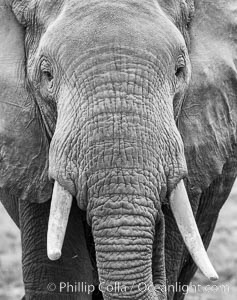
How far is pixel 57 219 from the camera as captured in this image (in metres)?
5.53

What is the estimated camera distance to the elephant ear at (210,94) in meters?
6.13

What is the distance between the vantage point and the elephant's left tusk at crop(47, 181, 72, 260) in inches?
215

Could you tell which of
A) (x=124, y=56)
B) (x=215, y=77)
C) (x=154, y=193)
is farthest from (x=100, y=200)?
(x=215, y=77)

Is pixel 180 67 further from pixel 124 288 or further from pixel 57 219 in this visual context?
pixel 124 288

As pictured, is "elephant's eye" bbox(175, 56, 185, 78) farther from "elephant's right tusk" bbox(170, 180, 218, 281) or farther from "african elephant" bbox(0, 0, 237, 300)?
"elephant's right tusk" bbox(170, 180, 218, 281)

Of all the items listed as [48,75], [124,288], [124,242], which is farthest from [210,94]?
[124,288]

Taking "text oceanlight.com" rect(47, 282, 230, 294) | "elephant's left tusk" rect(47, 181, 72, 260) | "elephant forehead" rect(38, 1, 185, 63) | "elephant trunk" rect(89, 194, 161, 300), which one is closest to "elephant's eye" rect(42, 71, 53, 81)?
"elephant forehead" rect(38, 1, 185, 63)

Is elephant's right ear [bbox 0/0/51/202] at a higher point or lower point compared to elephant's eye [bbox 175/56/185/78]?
lower

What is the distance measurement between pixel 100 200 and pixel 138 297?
16.2 inches

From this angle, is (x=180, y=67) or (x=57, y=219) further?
(x=180, y=67)

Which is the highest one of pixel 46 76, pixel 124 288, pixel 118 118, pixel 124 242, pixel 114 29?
pixel 114 29

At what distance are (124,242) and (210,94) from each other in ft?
3.36

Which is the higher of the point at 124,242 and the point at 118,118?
the point at 118,118

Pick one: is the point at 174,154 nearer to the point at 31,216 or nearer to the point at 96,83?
the point at 96,83
